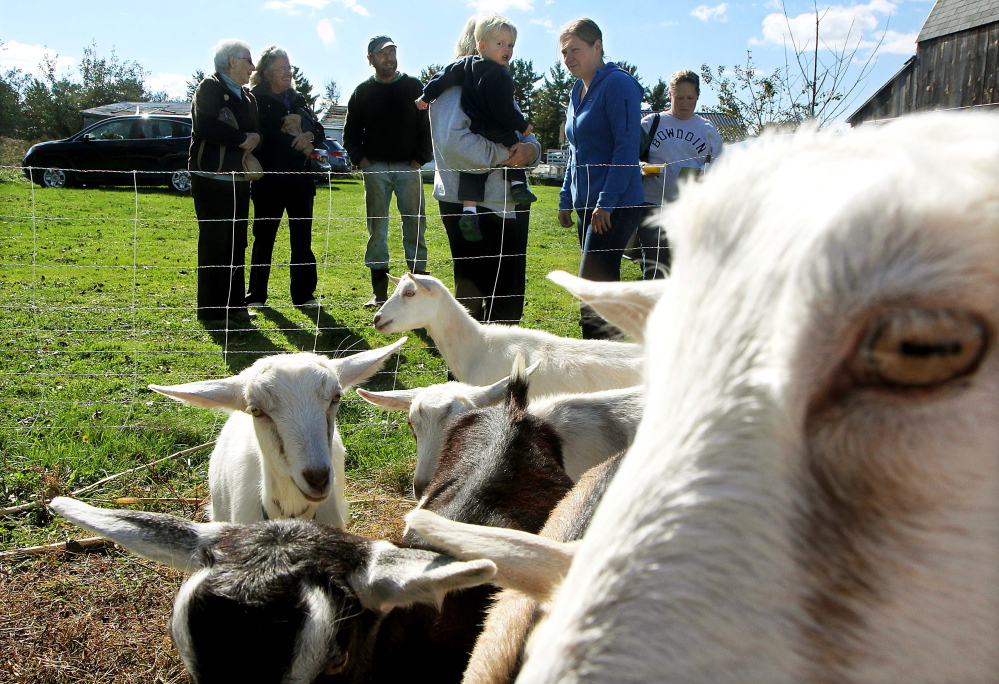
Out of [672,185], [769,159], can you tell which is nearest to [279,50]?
[672,185]

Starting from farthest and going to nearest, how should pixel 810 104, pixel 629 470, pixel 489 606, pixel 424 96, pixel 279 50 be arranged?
1. pixel 279 50
2. pixel 424 96
3. pixel 810 104
4. pixel 489 606
5. pixel 629 470

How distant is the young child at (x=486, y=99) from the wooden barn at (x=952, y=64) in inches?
Answer: 300

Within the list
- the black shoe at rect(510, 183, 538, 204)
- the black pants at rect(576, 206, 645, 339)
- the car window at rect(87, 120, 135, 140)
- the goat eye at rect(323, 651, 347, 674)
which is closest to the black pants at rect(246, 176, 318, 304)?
the black shoe at rect(510, 183, 538, 204)

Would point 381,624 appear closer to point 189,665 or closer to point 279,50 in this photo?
point 189,665

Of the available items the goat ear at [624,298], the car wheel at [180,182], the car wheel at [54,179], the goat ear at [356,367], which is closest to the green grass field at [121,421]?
the goat ear at [356,367]

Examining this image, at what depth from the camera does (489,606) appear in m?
2.76

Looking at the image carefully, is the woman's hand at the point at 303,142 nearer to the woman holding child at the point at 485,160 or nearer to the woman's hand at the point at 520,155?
the woman holding child at the point at 485,160

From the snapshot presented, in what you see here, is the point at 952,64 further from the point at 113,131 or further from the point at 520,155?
the point at 113,131

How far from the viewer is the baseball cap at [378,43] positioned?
754 cm

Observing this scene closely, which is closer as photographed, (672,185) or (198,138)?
(672,185)

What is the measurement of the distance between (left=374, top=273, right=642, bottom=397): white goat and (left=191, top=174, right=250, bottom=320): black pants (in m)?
1.97

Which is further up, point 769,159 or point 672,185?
point 672,185

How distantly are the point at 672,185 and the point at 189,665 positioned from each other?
5.52 meters

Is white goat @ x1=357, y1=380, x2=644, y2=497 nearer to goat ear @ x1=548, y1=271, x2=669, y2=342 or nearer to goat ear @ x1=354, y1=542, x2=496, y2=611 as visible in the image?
goat ear @ x1=354, y1=542, x2=496, y2=611
